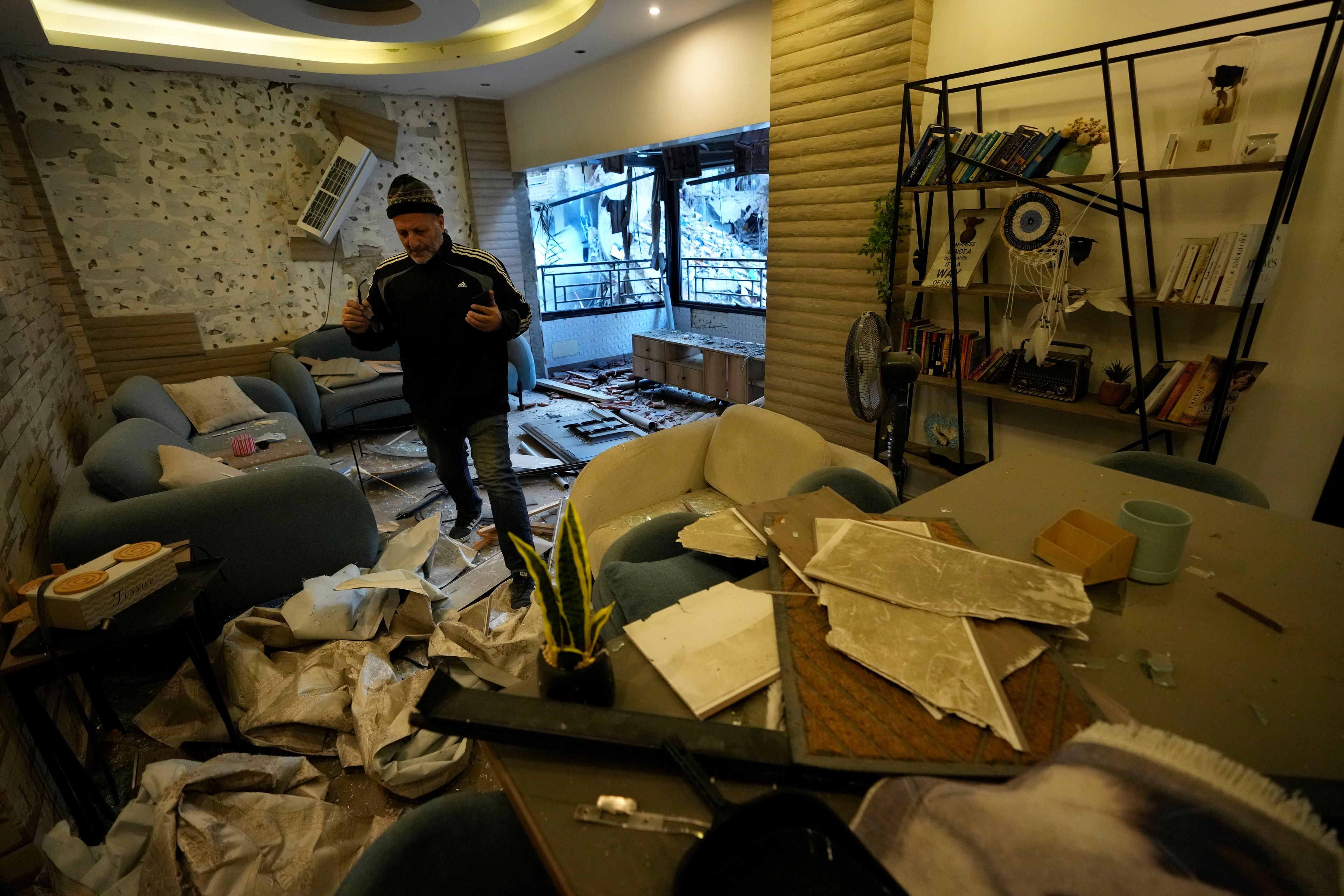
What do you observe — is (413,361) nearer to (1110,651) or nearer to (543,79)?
(1110,651)

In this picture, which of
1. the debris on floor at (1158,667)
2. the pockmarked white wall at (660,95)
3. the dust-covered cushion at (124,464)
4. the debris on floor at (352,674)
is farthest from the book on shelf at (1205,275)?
the dust-covered cushion at (124,464)

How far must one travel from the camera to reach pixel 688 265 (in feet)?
21.4

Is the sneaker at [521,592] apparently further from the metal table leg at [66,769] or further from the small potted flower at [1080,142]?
the small potted flower at [1080,142]

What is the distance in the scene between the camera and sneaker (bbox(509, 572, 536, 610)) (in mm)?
2465

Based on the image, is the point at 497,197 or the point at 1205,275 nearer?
the point at 1205,275

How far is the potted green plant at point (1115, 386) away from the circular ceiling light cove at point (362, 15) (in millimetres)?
3509

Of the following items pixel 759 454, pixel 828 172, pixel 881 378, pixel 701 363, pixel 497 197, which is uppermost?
pixel 497 197

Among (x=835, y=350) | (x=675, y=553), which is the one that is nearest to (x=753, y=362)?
(x=835, y=350)

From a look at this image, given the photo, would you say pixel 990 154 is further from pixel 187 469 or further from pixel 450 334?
pixel 187 469

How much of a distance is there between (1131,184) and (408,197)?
2.84 meters

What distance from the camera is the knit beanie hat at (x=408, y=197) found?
2.29 meters

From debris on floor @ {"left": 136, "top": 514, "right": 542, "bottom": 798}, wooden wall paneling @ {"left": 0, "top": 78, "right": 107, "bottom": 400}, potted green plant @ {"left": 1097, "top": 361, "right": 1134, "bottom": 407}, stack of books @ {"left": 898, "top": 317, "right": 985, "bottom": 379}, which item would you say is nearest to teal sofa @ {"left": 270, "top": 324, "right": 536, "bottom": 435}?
wooden wall paneling @ {"left": 0, "top": 78, "right": 107, "bottom": 400}

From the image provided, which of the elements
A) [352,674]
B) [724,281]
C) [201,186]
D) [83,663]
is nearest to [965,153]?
[352,674]

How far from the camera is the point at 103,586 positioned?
1.48 metres
